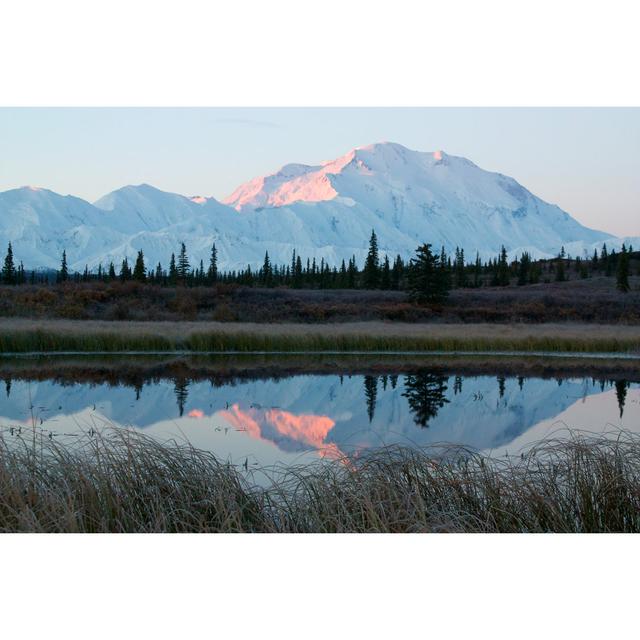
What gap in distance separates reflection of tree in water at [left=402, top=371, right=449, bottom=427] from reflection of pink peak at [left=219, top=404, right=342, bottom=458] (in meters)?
2.13

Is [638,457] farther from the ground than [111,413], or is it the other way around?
[638,457]

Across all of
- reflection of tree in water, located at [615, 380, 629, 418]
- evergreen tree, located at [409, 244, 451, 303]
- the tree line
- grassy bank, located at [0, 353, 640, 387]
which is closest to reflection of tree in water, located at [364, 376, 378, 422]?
grassy bank, located at [0, 353, 640, 387]

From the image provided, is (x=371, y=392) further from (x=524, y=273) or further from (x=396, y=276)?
(x=524, y=273)

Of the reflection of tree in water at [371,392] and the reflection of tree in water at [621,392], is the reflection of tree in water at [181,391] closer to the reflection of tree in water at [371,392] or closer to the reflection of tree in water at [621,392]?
the reflection of tree in water at [371,392]

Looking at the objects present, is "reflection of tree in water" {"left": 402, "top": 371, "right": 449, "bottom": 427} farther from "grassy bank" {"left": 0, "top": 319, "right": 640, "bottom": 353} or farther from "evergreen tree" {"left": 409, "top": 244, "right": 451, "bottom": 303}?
"evergreen tree" {"left": 409, "top": 244, "right": 451, "bottom": 303}

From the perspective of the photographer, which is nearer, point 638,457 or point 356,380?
point 638,457

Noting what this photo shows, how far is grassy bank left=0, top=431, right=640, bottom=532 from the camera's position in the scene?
5859mm

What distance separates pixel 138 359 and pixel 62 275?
5486 centimetres

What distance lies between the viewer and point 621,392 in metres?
19.2

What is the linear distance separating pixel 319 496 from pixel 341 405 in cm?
1093

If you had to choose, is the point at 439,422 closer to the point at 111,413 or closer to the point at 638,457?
the point at 111,413

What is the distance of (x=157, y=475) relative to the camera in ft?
21.4

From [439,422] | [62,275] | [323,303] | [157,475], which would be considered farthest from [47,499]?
[62,275]
